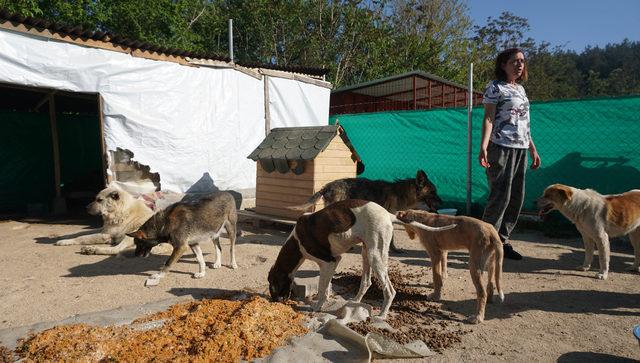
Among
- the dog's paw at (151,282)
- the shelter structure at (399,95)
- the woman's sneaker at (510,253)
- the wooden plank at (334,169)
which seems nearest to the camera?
the dog's paw at (151,282)

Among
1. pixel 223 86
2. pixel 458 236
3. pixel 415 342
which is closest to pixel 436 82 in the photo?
pixel 223 86

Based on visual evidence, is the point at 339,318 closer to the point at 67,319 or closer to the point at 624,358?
the point at 624,358

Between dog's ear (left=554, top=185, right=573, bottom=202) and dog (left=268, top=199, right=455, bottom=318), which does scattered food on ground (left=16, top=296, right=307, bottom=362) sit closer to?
dog (left=268, top=199, right=455, bottom=318)

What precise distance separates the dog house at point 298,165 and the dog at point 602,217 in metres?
3.77

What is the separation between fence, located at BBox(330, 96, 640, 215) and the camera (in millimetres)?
6789

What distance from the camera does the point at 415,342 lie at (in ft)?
10.3

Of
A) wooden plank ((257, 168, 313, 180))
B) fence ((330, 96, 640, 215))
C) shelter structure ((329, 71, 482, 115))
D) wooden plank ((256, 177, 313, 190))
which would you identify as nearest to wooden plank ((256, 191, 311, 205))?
wooden plank ((256, 177, 313, 190))

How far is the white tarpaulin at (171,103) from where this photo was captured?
24.1ft

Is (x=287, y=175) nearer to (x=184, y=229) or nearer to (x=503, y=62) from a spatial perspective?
(x=184, y=229)

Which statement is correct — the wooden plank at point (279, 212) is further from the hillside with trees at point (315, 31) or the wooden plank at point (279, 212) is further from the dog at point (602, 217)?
the hillside with trees at point (315, 31)

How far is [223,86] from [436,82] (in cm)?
1149

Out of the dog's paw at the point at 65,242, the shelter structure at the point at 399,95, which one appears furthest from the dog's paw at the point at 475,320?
the shelter structure at the point at 399,95

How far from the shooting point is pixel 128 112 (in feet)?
27.2

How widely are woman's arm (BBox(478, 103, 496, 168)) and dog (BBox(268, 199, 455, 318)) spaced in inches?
58.5
